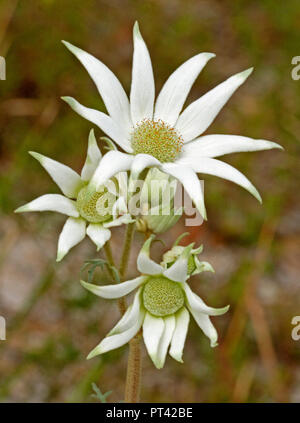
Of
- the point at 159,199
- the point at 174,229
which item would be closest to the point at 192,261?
the point at 159,199

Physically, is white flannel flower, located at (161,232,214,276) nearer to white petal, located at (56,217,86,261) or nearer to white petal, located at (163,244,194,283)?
white petal, located at (163,244,194,283)

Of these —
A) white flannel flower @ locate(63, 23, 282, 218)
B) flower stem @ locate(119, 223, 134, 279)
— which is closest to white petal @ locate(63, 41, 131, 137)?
white flannel flower @ locate(63, 23, 282, 218)

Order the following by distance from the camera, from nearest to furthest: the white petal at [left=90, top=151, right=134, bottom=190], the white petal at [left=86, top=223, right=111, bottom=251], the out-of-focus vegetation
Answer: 1. the white petal at [left=90, top=151, right=134, bottom=190]
2. the white petal at [left=86, top=223, right=111, bottom=251]
3. the out-of-focus vegetation

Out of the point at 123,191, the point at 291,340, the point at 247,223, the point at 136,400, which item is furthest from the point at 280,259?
the point at 123,191

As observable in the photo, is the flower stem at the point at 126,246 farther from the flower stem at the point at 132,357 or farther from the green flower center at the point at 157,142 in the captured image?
the green flower center at the point at 157,142

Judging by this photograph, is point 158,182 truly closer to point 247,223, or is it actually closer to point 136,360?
point 136,360
